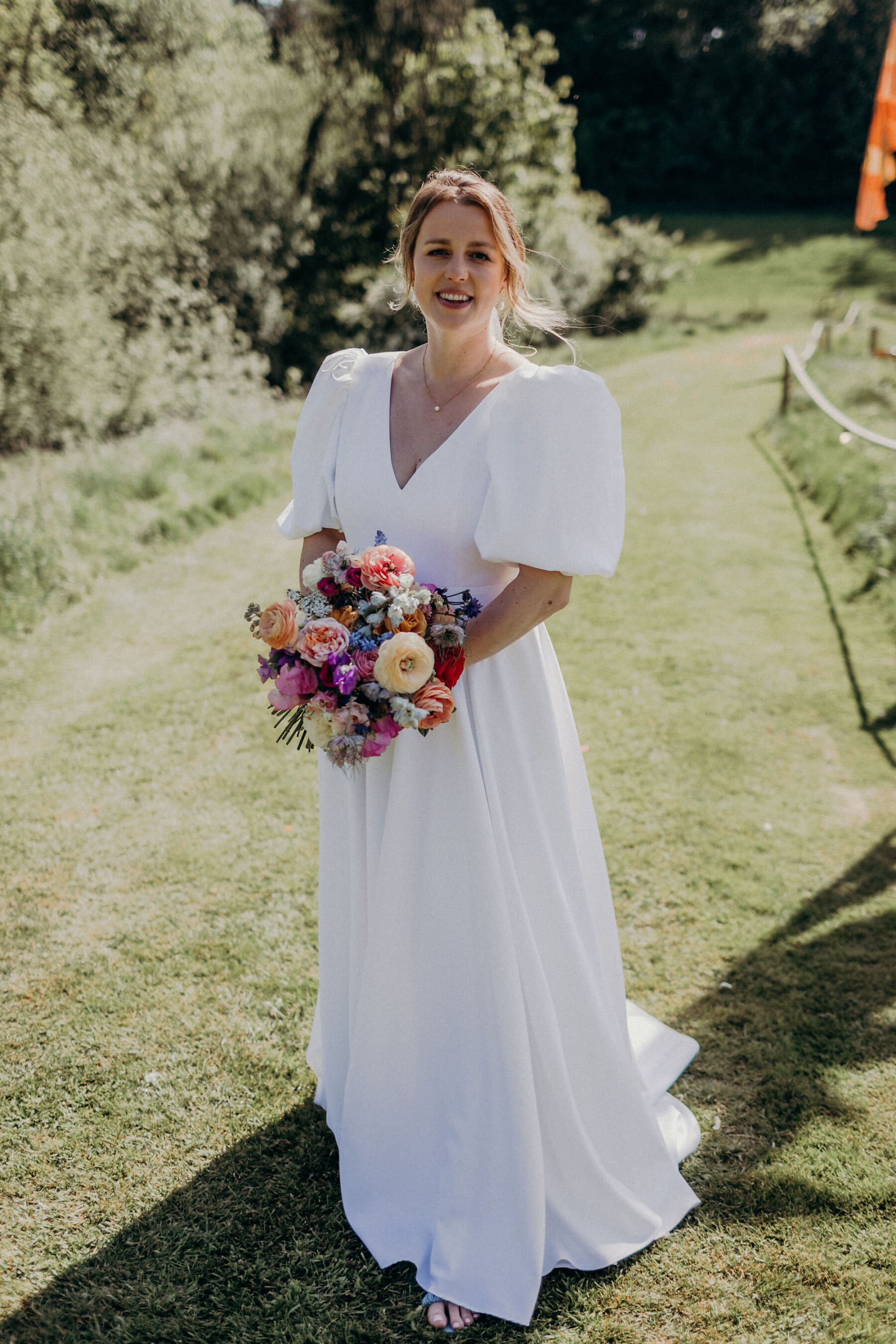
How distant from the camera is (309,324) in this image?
16.0 meters

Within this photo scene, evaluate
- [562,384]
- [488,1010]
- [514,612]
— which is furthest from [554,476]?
[488,1010]

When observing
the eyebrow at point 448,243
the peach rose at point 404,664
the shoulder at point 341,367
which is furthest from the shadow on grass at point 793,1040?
the eyebrow at point 448,243

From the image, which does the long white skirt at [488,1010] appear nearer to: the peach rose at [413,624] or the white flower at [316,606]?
the peach rose at [413,624]

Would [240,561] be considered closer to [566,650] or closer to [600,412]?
[566,650]

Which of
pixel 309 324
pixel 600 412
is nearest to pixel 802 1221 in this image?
pixel 600 412

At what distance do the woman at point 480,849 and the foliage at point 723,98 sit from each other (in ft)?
135

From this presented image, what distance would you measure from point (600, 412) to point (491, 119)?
17367 mm

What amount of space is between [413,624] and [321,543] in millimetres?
684

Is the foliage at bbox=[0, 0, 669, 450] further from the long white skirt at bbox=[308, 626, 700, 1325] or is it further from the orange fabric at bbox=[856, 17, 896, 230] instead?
the long white skirt at bbox=[308, 626, 700, 1325]

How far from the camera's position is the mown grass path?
8.09 ft

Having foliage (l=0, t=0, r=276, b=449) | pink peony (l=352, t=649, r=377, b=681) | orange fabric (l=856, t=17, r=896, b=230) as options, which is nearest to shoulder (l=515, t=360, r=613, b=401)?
pink peony (l=352, t=649, r=377, b=681)

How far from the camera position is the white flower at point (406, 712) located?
197 cm

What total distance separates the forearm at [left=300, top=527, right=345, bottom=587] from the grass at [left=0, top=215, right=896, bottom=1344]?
1812 millimetres

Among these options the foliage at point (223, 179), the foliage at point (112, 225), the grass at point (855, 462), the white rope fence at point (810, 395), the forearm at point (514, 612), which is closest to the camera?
the forearm at point (514, 612)
